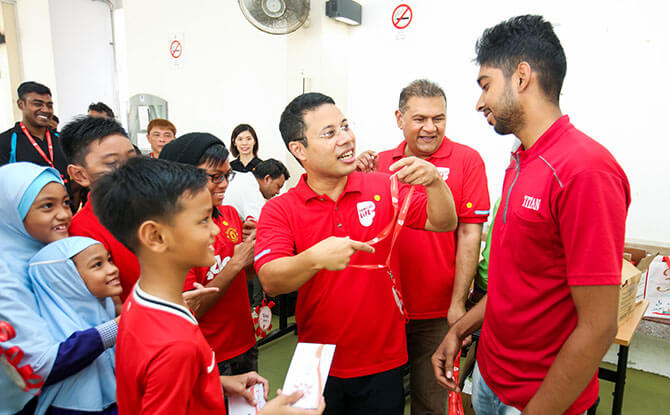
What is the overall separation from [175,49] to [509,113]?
6.17 m

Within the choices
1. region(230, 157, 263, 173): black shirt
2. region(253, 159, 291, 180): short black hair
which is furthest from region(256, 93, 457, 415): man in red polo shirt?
region(230, 157, 263, 173): black shirt

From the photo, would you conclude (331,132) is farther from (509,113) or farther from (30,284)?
(30,284)

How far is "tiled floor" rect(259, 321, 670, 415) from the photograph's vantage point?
2.69 metres

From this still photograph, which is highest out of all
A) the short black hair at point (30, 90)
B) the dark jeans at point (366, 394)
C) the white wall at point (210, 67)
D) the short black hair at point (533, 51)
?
the white wall at point (210, 67)

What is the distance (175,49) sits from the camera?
598 cm

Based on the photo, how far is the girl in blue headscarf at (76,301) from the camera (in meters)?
1.21

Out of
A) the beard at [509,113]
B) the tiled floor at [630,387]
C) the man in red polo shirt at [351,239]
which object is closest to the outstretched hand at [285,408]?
the man in red polo shirt at [351,239]

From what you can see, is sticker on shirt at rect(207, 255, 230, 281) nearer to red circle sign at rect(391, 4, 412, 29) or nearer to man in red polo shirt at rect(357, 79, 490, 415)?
man in red polo shirt at rect(357, 79, 490, 415)

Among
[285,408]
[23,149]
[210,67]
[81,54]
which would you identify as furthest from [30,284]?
[81,54]

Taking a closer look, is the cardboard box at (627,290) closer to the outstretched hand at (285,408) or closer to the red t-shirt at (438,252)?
the red t-shirt at (438,252)

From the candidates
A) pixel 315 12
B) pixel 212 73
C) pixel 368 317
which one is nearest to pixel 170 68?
pixel 212 73

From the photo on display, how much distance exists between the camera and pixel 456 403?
1.44m

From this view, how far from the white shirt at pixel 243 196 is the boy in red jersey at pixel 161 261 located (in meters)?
1.87

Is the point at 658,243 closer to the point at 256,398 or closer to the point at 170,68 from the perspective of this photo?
the point at 256,398
